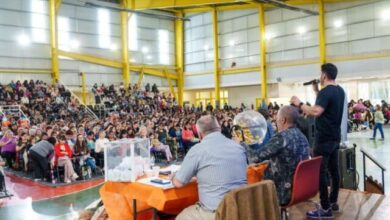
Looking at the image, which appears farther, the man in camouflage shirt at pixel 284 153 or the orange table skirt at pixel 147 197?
the man in camouflage shirt at pixel 284 153

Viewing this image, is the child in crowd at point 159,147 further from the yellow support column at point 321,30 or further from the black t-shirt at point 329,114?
the yellow support column at point 321,30

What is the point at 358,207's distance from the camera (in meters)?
4.33

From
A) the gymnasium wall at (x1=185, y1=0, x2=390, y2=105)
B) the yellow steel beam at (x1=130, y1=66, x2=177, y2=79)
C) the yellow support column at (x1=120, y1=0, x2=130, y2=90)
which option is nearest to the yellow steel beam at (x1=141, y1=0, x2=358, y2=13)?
the gymnasium wall at (x1=185, y1=0, x2=390, y2=105)

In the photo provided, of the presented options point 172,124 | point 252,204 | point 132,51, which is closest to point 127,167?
point 252,204

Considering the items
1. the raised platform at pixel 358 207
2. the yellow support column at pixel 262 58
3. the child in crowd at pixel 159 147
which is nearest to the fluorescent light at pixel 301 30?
the yellow support column at pixel 262 58

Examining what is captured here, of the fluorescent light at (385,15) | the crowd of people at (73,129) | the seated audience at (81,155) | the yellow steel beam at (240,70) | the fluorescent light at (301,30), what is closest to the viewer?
the crowd of people at (73,129)

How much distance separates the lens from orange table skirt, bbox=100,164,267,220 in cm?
310

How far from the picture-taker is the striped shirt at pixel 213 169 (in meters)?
2.92

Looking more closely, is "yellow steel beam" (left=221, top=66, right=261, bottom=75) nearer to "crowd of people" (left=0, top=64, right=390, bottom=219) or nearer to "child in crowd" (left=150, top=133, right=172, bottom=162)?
"crowd of people" (left=0, top=64, right=390, bottom=219)

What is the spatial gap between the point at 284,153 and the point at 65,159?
20.0 ft

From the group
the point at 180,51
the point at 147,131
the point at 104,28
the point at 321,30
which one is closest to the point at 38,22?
the point at 104,28

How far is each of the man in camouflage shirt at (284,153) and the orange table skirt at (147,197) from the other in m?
0.28

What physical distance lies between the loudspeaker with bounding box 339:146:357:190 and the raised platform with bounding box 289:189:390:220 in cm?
15

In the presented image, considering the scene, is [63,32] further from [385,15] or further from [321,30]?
[385,15]
